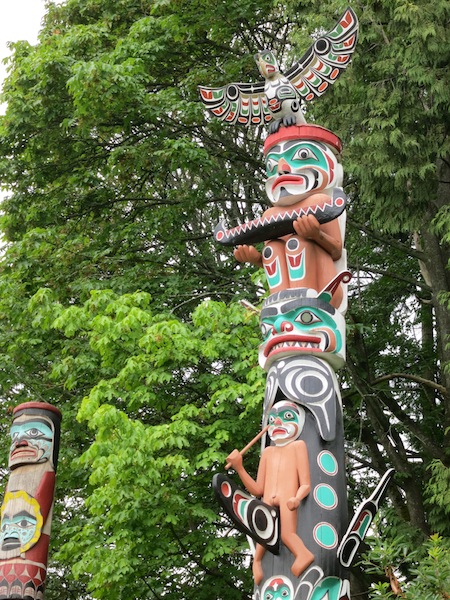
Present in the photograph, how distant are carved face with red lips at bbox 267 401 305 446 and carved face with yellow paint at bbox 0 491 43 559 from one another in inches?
117

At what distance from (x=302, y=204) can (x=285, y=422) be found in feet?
6.77

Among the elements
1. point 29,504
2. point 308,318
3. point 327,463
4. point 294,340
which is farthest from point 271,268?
point 29,504

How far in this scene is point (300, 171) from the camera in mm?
8008

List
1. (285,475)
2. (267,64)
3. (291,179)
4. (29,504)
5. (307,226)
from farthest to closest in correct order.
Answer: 1. (29,504)
2. (267,64)
3. (291,179)
4. (307,226)
5. (285,475)

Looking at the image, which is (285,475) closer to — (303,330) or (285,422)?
(285,422)

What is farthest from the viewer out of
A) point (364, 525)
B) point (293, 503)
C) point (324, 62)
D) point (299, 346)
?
point (324, 62)

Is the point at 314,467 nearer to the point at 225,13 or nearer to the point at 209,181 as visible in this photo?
the point at 209,181

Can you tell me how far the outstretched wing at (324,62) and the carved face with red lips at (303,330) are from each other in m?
2.66

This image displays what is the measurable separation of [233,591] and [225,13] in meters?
8.23

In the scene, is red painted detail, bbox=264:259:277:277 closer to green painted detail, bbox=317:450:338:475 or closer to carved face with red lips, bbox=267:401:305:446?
carved face with red lips, bbox=267:401:305:446

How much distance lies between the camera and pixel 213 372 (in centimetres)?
1126

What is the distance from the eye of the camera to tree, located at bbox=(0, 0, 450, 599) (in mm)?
9914

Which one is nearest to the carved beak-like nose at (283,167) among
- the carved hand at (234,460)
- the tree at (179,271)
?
the tree at (179,271)

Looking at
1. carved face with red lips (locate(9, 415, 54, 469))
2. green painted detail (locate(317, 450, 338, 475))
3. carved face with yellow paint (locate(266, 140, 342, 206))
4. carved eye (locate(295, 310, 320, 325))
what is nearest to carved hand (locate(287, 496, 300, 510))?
green painted detail (locate(317, 450, 338, 475))
